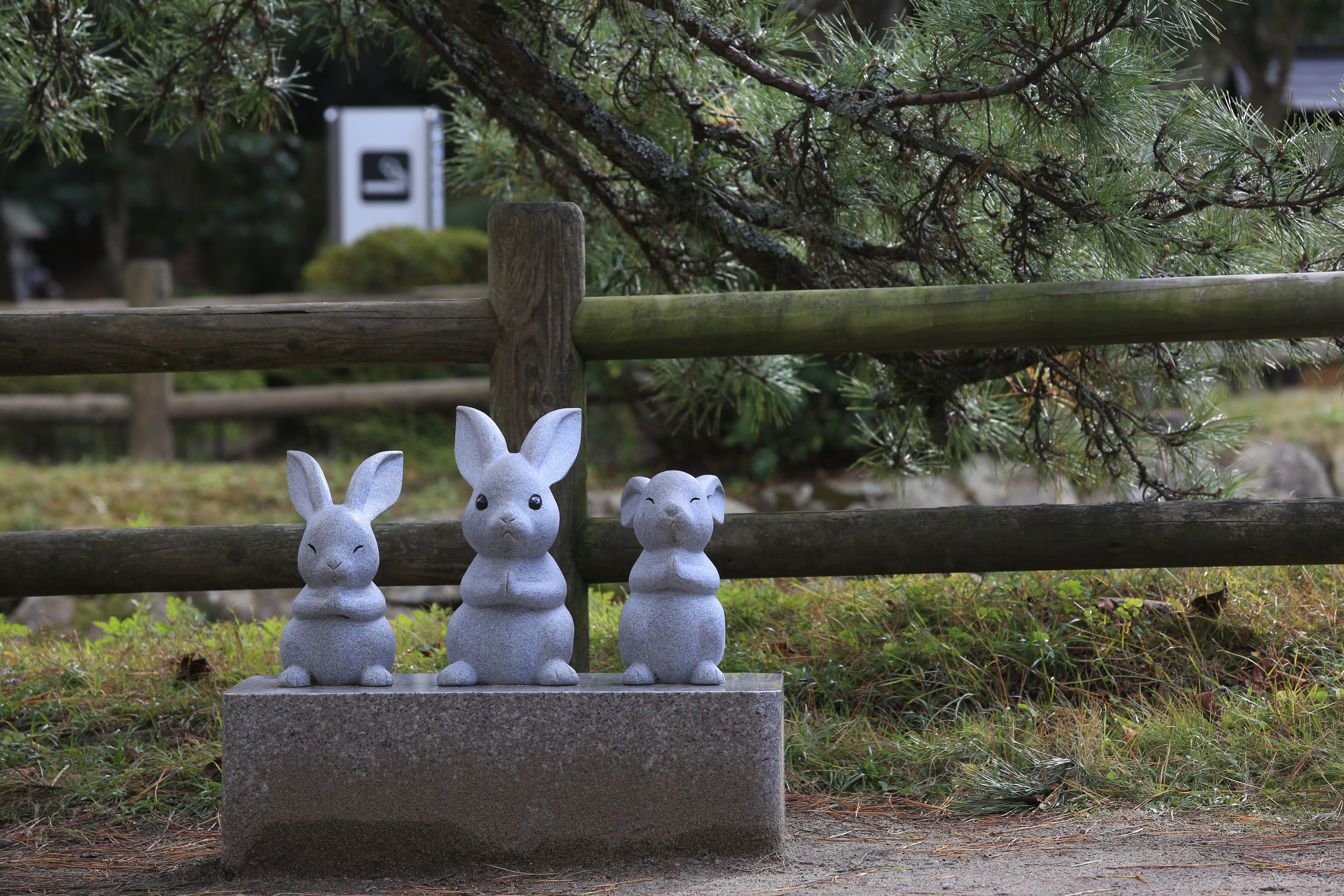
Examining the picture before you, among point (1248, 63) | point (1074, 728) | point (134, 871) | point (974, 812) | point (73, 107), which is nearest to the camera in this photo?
point (134, 871)

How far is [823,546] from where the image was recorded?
2.62m

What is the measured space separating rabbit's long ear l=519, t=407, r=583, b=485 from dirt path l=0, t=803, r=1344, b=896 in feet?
2.36

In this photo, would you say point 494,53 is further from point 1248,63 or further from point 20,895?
point 1248,63

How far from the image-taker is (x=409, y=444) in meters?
7.98

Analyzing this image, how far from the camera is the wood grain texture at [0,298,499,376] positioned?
2.59 metres

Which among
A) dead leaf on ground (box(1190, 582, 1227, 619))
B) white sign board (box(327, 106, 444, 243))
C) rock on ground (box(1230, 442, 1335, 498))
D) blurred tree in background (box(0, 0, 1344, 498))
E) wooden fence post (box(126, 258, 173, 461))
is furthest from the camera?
white sign board (box(327, 106, 444, 243))

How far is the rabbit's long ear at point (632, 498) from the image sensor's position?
2203mm

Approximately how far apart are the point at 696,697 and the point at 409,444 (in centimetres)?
621

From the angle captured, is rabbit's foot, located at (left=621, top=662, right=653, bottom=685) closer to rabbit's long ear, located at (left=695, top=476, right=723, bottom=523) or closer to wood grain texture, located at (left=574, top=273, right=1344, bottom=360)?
rabbit's long ear, located at (left=695, top=476, right=723, bottom=523)

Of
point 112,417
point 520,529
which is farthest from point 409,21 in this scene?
point 112,417

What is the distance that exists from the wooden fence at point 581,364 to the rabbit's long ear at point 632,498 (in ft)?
1.08

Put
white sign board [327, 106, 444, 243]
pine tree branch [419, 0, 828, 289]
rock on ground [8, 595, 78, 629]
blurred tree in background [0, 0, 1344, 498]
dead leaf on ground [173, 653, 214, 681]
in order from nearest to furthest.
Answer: blurred tree in background [0, 0, 1344, 498] < pine tree branch [419, 0, 828, 289] < dead leaf on ground [173, 653, 214, 681] < rock on ground [8, 595, 78, 629] < white sign board [327, 106, 444, 243]

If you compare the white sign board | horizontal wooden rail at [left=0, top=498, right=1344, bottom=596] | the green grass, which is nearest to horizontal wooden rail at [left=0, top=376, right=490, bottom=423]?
the white sign board

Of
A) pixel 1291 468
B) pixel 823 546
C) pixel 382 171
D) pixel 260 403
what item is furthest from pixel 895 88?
pixel 382 171
